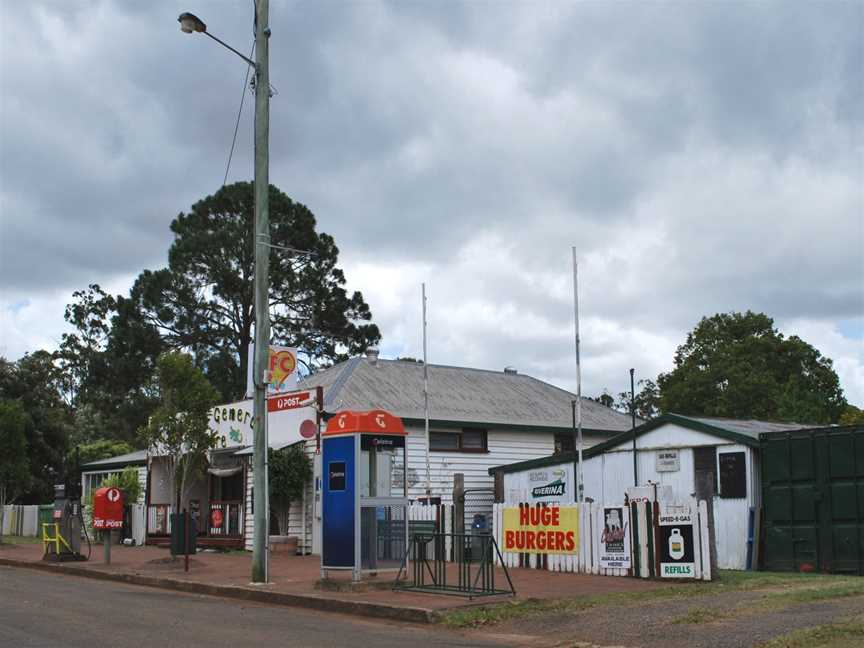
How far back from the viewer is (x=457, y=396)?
30.3 m

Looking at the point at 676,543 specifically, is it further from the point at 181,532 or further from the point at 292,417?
the point at 292,417

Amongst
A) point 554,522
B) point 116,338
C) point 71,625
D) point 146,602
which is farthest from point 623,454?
point 116,338

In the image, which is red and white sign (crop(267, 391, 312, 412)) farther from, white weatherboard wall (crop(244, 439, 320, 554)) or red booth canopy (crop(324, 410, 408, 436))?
red booth canopy (crop(324, 410, 408, 436))

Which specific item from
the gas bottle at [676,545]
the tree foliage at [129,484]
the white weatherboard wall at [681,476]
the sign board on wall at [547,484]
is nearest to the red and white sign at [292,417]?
the sign board on wall at [547,484]

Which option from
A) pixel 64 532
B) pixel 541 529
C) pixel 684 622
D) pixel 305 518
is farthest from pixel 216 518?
pixel 684 622

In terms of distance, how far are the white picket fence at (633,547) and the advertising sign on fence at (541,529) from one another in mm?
109

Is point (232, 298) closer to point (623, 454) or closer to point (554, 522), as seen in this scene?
point (623, 454)

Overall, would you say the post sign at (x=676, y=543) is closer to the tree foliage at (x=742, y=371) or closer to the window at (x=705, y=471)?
the window at (x=705, y=471)

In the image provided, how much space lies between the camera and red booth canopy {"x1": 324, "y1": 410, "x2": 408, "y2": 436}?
15.9m

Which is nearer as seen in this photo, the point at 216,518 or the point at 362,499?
the point at 362,499

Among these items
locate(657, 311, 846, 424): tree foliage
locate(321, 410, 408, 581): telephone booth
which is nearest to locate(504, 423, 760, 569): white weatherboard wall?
locate(321, 410, 408, 581): telephone booth

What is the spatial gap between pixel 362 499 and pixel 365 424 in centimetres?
118

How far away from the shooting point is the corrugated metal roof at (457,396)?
91.7ft

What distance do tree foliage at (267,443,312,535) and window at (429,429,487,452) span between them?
154 inches
